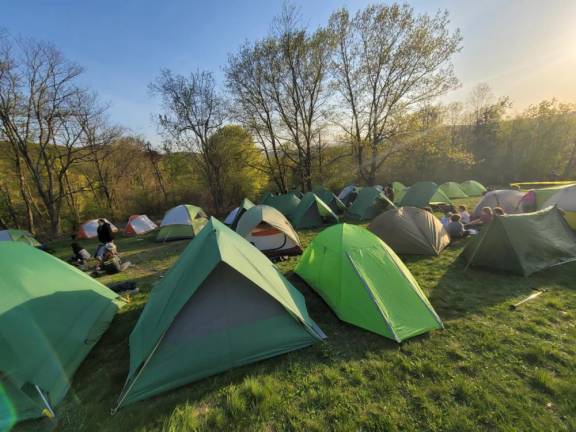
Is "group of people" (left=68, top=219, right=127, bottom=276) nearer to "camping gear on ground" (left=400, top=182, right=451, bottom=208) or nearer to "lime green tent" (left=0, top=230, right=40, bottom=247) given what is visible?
"lime green tent" (left=0, top=230, right=40, bottom=247)

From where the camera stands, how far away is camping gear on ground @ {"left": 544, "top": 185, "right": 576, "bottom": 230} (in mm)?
6832

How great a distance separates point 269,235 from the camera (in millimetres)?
7793

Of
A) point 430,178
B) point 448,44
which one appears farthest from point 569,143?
point 448,44

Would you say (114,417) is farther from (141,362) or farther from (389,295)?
(389,295)

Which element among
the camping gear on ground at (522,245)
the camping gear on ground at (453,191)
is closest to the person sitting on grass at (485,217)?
the camping gear on ground at (522,245)

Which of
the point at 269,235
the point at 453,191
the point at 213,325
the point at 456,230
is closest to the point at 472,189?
the point at 453,191

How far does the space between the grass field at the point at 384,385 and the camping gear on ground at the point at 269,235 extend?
3.50m

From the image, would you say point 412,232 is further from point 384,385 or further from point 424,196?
point 424,196

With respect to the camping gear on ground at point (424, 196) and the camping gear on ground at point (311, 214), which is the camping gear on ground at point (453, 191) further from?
the camping gear on ground at point (311, 214)

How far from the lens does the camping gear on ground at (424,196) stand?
1329 centimetres

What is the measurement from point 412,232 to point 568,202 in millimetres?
4797

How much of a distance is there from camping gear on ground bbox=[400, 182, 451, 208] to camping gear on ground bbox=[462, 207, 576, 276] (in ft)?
25.3

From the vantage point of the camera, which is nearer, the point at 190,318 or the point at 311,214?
the point at 190,318

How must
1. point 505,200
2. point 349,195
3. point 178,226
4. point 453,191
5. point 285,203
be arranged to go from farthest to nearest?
1. point 349,195
2. point 453,191
3. point 285,203
4. point 178,226
5. point 505,200
